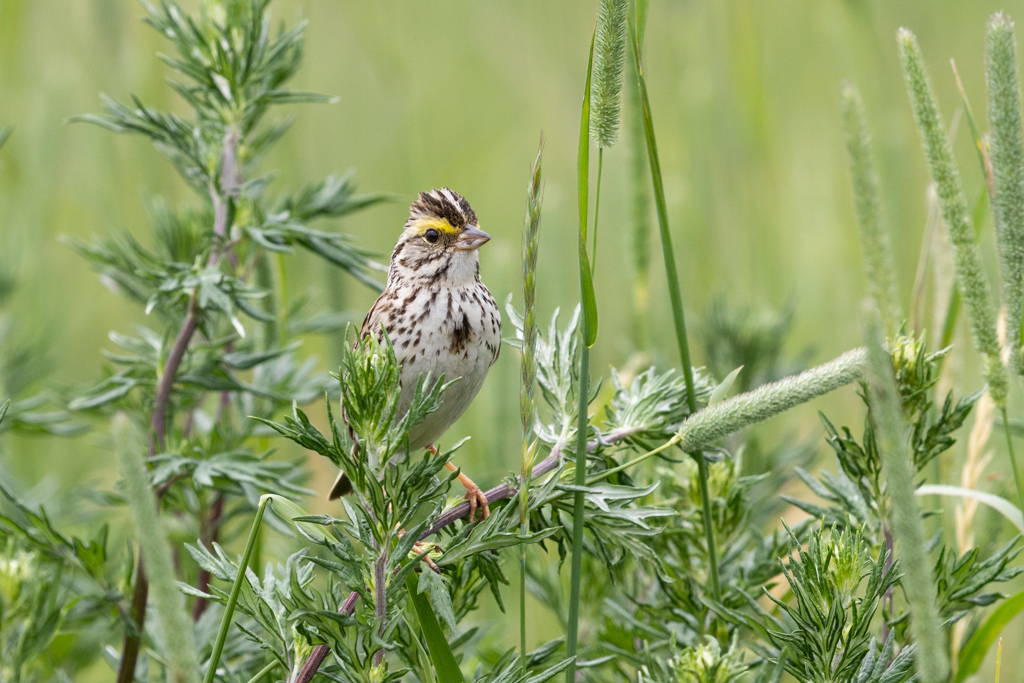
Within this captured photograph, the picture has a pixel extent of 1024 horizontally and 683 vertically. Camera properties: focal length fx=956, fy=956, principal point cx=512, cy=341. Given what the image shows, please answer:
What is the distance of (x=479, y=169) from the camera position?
180 inches

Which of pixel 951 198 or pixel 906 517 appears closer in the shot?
pixel 906 517

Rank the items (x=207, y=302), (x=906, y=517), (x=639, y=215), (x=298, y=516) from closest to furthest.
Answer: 1. (x=906, y=517)
2. (x=298, y=516)
3. (x=207, y=302)
4. (x=639, y=215)

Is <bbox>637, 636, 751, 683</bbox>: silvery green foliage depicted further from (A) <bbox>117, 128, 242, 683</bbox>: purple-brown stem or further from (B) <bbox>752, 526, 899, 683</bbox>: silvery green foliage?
(A) <bbox>117, 128, 242, 683</bbox>: purple-brown stem

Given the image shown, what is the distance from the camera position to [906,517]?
2.98 feet

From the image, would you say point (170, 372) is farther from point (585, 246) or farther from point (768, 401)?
point (768, 401)

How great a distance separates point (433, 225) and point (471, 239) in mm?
125

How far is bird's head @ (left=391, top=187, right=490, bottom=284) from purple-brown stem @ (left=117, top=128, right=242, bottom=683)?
17.7 inches

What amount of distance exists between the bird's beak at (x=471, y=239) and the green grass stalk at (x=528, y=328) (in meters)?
1.01

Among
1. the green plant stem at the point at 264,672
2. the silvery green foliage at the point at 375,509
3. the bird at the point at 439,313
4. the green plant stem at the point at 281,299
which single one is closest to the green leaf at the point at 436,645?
the silvery green foliage at the point at 375,509

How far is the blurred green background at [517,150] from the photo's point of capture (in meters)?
3.20

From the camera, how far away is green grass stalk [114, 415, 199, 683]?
774mm

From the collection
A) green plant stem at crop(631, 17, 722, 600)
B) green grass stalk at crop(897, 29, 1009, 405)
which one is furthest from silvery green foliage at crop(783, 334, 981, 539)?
green plant stem at crop(631, 17, 722, 600)

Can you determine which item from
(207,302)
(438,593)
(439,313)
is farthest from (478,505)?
(207,302)

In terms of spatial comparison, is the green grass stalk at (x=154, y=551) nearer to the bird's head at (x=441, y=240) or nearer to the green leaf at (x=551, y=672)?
the green leaf at (x=551, y=672)
